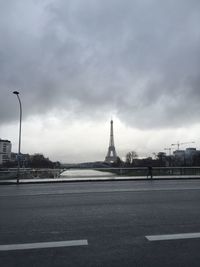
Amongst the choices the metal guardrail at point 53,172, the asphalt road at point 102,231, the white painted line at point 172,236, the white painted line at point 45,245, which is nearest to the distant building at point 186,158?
the metal guardrail at point 53,172

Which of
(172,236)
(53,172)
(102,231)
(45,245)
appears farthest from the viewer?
(53,172)

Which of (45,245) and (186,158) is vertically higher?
(186,158)

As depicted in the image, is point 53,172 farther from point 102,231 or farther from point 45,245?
point 45,245

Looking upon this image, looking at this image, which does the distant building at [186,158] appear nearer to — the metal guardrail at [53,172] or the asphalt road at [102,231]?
the metal guardrail at [53,172]

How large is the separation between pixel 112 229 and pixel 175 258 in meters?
2.25

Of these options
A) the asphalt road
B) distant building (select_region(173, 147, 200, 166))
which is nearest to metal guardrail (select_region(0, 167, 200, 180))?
the asphalt road

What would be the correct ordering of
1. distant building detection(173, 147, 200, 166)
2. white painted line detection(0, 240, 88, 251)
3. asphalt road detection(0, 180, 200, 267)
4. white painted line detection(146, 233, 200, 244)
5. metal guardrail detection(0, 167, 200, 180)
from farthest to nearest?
distant building detection(173, 147, 200, 166) < metal guardrail detection(0, 167, 200, 180) < white painted line detection(146, 233, 200, 244) < white painted line detection(0, 240, 88, 251) < asphalt road detection(0, 180, 200, 267)

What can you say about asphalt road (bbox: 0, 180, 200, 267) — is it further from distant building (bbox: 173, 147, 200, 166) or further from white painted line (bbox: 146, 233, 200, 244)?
distant building (bbox: 173, 147, 200, 166)

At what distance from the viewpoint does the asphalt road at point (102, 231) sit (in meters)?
5.34

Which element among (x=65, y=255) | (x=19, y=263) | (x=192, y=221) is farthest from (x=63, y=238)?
(x=192, y=221)

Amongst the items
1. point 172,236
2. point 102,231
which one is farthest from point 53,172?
point 172,236

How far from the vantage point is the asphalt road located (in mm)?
5344

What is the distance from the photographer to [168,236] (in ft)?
22.0

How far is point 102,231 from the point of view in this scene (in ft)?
23.6
